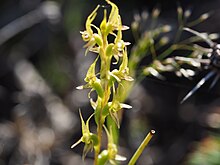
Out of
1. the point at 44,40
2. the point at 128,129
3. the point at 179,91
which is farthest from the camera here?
the point at 44,40

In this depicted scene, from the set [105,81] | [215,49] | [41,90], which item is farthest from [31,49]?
[105,81]

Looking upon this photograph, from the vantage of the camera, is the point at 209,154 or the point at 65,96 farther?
the point at 65,96

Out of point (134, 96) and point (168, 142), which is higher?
point (134, 96)

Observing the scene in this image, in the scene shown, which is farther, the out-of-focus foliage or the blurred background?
the blurred background

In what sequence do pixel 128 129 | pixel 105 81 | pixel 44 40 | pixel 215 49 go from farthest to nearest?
pixel 44 40, pixel 128 129, pixel 215 49, pixel 105 81

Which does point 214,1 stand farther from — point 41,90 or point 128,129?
point 41,90

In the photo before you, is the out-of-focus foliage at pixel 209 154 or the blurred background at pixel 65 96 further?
the blurred background at pixel 65 96

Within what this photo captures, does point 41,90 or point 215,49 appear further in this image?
point 41,90

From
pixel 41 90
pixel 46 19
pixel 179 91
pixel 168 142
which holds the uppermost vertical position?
pixel 46 19
